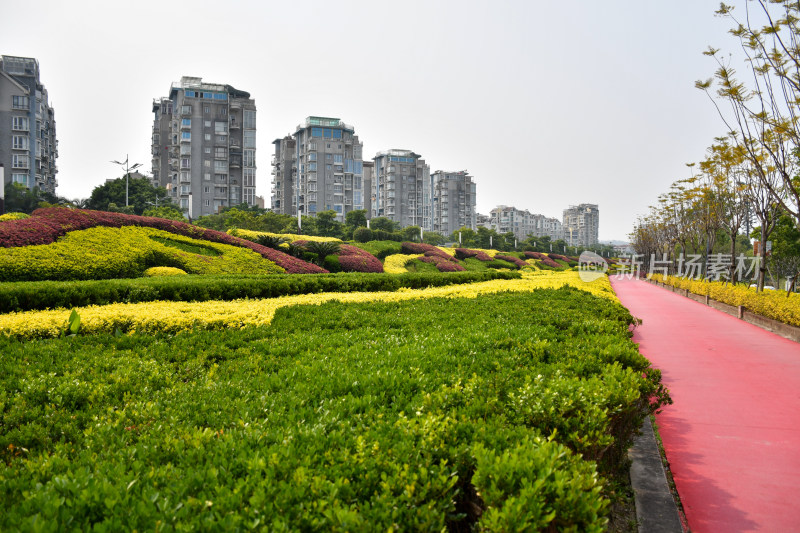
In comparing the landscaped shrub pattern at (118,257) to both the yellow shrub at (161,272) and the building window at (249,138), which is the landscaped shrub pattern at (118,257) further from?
the building window at (249,138)

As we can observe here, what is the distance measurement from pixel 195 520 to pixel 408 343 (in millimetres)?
3085

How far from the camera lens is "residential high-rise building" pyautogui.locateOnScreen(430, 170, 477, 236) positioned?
96250 millimetres

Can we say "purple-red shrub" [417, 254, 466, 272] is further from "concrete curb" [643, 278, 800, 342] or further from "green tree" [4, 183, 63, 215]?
"green tree" [4, 183, 63, 215]

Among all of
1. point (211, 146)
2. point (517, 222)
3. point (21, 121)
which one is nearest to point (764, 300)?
point (21, 121)

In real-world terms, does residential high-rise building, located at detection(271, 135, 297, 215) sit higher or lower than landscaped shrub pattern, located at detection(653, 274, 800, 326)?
higher

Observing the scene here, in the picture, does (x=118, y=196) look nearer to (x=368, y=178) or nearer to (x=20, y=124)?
(x=20, y=124)

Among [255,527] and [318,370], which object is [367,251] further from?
[255,527]

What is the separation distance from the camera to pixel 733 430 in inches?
173

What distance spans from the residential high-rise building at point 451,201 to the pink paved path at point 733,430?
87.9 meters

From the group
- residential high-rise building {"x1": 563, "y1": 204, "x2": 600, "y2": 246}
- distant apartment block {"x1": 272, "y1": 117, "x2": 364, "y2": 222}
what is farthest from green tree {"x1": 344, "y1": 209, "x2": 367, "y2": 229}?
residential high-rise building {"x1": 563, "y1": 204, "x2": 600, "y2": 246}

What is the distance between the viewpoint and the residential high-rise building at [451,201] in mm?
96250

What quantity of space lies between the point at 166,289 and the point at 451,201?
298ft

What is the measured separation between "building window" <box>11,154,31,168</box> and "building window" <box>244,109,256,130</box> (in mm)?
22612

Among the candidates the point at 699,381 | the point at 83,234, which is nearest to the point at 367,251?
the point at 83,234
